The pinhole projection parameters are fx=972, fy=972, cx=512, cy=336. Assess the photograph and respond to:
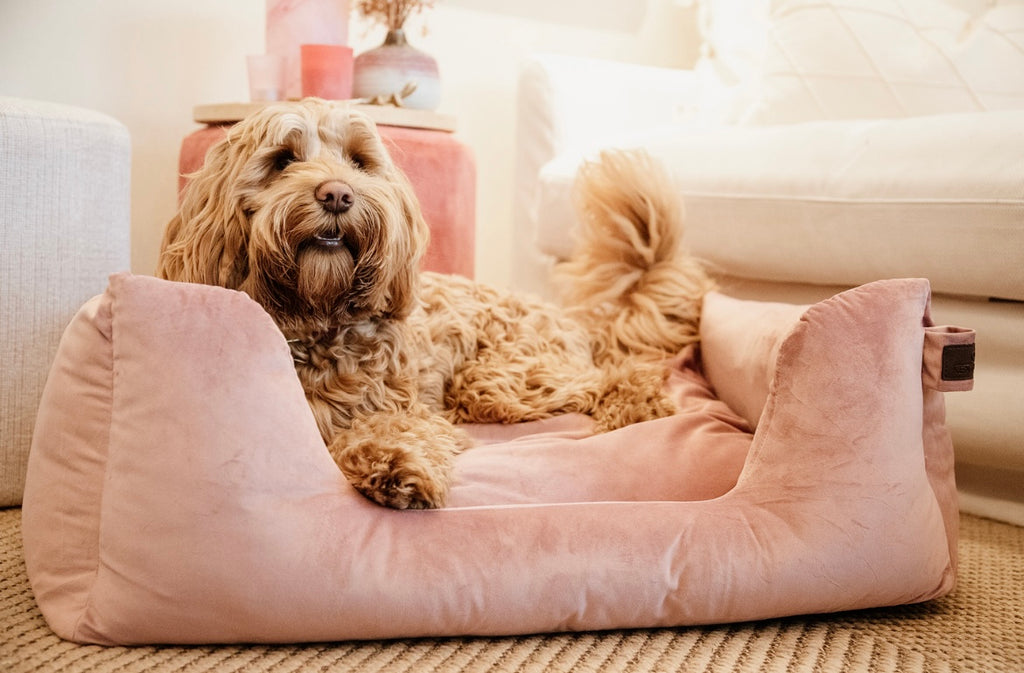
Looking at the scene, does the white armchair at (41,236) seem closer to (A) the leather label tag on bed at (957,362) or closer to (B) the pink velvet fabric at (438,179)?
(B) the pink velvet fabric at (438,179)

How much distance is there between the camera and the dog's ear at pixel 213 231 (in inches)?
65.3

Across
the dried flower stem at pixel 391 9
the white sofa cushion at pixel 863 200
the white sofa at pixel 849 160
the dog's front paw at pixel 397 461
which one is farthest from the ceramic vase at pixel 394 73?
the dog's front paw at pixel 397 461

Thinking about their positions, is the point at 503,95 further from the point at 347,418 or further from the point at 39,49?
the point at 347,418

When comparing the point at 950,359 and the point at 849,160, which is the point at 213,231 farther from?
the point at 849,160

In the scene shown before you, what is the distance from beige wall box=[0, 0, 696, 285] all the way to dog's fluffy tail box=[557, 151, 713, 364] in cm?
125

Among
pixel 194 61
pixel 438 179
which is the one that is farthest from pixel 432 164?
pixel 194 61

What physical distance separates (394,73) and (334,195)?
4.33 ft

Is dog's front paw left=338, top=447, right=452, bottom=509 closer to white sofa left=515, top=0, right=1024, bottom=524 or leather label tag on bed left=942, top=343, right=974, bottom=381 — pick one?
leather label tag on bed left=942, top=343, right=974, bottom=381

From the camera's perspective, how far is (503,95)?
3922 mm

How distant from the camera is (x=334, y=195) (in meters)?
1.58

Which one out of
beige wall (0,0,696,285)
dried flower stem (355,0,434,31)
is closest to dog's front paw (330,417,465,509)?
dried flower stem (355,0,434,31)

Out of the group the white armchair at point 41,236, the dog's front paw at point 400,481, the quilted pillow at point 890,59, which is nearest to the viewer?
the dog's front paw at point 400,481

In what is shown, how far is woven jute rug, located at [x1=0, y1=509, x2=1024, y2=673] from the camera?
1.36 m

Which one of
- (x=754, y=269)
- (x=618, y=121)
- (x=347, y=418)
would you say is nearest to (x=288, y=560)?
(x=347, y=418)
